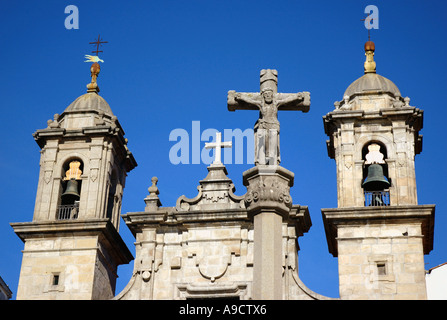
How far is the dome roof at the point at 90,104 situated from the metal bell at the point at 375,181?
8.30 m

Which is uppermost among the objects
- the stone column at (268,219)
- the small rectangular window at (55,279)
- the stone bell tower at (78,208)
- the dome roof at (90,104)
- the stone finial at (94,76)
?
the stone finial at (94,76)

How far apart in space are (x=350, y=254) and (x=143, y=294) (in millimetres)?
5510

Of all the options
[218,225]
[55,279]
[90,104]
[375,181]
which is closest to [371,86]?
[375,181]

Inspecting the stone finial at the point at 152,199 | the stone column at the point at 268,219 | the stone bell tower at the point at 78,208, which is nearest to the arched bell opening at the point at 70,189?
the stone bell tower at the point at 78,208

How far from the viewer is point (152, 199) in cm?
2766

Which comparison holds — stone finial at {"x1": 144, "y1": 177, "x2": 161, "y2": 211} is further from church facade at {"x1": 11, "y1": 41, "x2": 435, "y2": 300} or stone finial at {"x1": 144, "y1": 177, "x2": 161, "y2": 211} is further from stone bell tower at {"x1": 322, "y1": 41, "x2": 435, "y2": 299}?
stone bell tower at {"x1": 322, "y1": 41, "x2": 435, "y2": 299}

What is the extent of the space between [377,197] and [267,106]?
31.3ft

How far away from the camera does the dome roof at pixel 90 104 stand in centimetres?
3044

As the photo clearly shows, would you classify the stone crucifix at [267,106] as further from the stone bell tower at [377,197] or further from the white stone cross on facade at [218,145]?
the white stone cross on facade at [218,145]

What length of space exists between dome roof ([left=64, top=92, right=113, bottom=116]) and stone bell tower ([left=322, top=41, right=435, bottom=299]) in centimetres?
684

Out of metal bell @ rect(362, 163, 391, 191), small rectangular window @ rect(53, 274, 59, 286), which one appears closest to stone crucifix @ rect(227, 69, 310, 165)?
metal bell @ rect(362, 163, 391, 191)

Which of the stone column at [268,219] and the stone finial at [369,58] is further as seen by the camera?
the stone finial at [369,58]

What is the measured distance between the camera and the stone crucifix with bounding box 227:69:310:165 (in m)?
18.0
